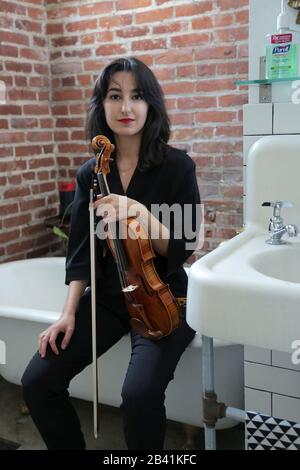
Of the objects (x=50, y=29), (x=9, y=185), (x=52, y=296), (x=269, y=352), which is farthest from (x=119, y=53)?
(x=269, y=352)

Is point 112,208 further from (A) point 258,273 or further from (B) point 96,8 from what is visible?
(B) point 96,8

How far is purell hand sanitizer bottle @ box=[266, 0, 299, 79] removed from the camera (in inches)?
48.9

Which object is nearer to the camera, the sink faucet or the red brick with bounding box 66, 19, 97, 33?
the sink faucet

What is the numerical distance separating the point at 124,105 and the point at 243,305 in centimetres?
77

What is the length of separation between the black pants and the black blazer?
0.09m

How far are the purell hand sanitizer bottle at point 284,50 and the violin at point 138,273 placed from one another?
48 centimetres

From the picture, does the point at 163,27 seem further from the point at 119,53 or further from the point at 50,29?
the point at 50,29

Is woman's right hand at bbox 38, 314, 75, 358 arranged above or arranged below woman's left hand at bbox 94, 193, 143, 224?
below

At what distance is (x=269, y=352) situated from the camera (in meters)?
1.27

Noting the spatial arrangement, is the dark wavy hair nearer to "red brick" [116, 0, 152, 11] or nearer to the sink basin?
the sink basin

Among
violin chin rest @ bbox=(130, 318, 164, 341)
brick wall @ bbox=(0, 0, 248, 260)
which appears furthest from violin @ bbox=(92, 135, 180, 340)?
brick wall @ bbox=(0, 0, 248, 260)

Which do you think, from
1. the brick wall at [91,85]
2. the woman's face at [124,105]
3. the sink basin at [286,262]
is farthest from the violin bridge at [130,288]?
the brick wall at [91,85]

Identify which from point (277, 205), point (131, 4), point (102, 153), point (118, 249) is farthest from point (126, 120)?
point (131, 4)
